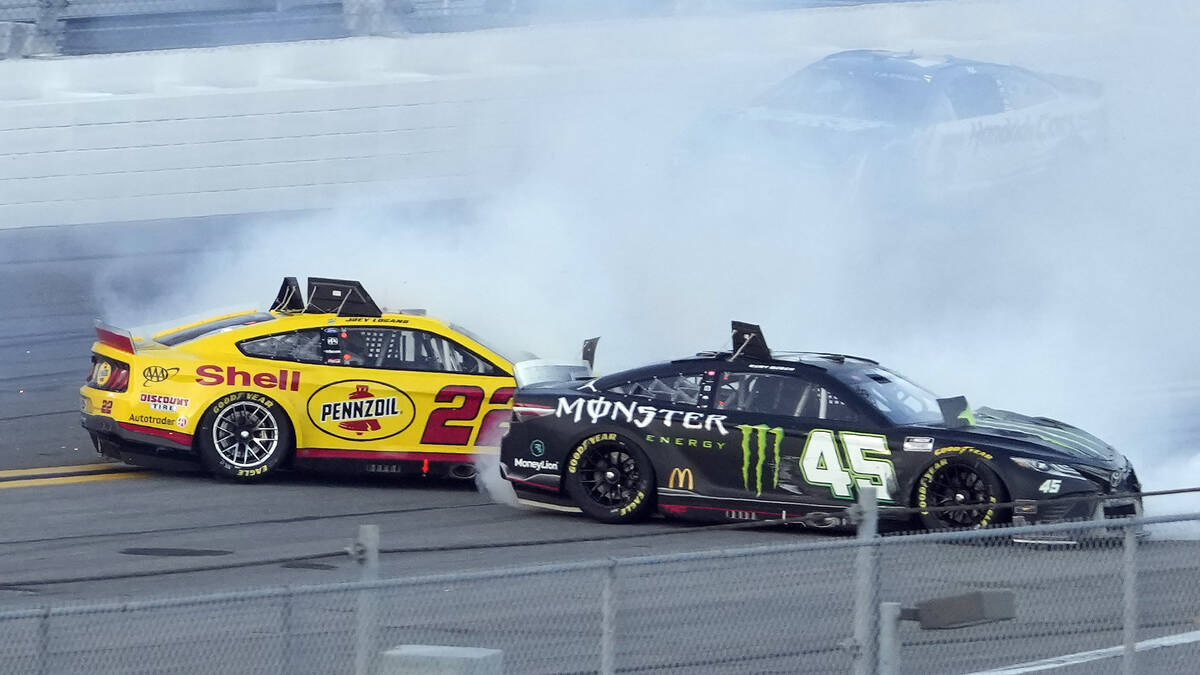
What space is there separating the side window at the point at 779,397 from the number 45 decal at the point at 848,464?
0.46ft

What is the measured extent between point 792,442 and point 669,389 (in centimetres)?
88

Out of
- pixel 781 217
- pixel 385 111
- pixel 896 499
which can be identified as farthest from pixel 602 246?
pixel 896 499

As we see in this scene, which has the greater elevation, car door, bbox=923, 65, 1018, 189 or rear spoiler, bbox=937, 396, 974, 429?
car door, bbox=923, 65, 1018, 189

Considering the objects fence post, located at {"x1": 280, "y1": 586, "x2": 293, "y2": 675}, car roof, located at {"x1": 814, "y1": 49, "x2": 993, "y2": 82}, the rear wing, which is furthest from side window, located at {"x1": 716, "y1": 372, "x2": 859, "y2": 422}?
car roof, located at {"x1": 814, "y1": 49, "x2": 993, "y2": 82}

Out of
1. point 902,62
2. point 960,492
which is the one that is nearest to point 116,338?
point 960,492

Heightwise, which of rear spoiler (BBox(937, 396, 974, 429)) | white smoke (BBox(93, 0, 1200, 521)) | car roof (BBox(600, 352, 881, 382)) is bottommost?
rear spoiler (BBox(937, 396, 974, 429))

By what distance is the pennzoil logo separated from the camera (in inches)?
480

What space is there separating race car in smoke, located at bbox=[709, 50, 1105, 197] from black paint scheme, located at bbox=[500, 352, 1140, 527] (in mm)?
7966

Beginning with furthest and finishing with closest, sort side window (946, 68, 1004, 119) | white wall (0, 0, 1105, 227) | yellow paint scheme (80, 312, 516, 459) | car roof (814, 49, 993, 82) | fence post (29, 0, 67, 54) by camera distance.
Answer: fence post (29, 0, 67, 54), white wall (0, 0, 1105, 227), car roof (814, 49, 993, 82), side window (946, 68, 1004, 119), yellow paint scheme (80, 312, 516, 459)

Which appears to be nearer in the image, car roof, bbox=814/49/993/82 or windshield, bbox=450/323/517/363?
windshield, bbox=450/323/517/363

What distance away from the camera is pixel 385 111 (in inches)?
910

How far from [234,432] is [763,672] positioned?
21.7 ft

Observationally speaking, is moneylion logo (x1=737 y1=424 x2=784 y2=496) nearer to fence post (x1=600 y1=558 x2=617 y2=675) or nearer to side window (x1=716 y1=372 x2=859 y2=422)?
side window (x1=716 y1=372 x2=859 y2=422)

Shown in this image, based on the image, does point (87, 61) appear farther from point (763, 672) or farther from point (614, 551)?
point (763, 672)
